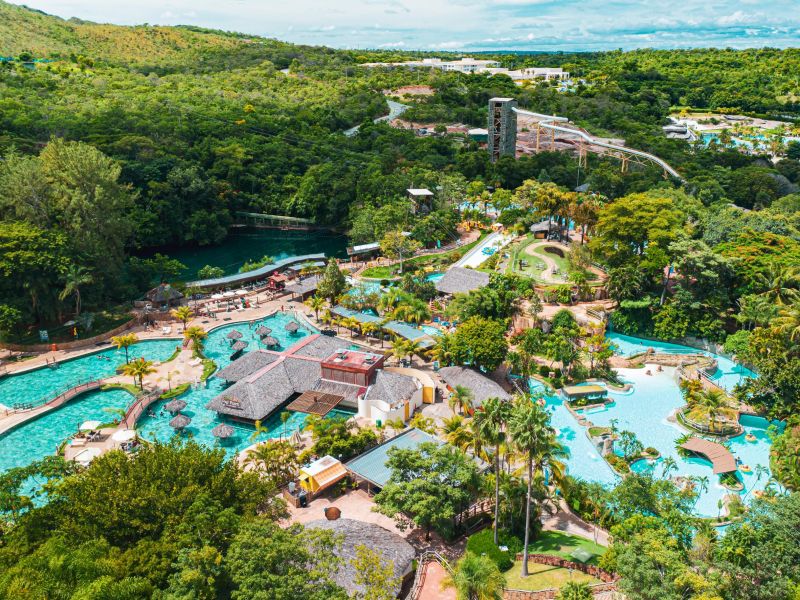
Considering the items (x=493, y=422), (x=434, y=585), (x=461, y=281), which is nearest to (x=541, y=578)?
(x=434, y=585)

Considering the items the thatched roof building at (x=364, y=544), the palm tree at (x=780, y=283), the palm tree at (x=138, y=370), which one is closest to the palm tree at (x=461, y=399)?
the thatched roof building at (x=364, y=544)

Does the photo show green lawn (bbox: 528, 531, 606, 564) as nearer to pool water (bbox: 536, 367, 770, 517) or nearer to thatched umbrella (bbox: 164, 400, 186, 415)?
pool water (bbox: 536, 367, 770, 517)

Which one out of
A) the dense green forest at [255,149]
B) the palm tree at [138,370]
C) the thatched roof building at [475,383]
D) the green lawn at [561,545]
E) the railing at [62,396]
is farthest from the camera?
the dense green forest at [255,149]

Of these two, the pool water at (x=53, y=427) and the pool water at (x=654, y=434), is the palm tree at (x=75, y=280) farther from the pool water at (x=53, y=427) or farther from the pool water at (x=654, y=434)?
the pool water at (x=654, y=434)

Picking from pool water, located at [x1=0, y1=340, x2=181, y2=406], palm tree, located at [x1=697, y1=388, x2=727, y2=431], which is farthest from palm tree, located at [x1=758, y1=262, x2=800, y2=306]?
pool water, located at [x1=0, y1=340, x2=181, y2=406]

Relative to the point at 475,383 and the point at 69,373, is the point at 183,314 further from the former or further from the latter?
the point at 475,383

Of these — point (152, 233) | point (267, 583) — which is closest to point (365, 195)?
point (152, 233)
